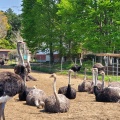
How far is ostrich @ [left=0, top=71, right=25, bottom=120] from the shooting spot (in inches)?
289

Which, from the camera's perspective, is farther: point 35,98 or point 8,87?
point 35,98

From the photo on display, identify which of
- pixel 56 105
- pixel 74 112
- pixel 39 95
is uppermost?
pixel 39 95

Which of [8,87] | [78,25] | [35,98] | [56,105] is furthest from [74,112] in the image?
[78,25]

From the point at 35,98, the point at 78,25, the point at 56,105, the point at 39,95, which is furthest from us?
the point at 78,25

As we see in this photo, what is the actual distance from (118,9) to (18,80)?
19.4 meters

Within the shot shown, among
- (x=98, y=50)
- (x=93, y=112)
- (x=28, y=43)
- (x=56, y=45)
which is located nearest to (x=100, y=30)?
(x=98, y=50)

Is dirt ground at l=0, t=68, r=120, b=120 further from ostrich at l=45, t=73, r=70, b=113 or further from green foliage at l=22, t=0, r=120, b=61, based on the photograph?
green foliage at l=22, t=0, r=120, b=61

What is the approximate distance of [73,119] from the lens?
8.05 metres

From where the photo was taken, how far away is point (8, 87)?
24.5 ft

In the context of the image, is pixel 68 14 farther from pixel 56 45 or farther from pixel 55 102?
pixel 55 102

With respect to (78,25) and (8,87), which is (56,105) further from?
(78,25)

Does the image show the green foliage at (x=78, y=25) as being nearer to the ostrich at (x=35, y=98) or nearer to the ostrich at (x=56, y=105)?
the ostrich at (x=35, y=98)

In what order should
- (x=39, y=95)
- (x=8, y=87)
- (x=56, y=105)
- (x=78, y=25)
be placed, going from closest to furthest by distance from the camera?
(x=8, y=87) → (x=56, y=105) → (x=39, y=95) → (x=78, y=25)

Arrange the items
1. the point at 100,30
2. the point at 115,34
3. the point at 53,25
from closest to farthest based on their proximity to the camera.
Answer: the point at 115,34, the point at 100,30, the point at 53,25
